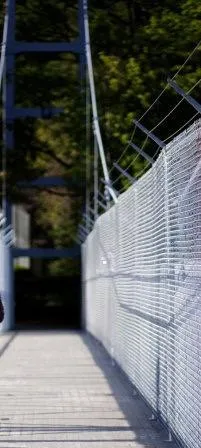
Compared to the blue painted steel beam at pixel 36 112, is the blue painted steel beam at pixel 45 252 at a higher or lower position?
lower

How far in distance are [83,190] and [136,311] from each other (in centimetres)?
2811

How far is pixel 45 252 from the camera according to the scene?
40.6 meters

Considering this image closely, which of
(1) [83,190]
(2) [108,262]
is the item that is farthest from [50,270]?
(2) [108,262]

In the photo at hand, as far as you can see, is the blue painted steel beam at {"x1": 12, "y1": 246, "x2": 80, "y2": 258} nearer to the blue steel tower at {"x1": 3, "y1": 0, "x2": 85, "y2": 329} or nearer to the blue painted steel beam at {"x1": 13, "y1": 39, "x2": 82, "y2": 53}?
the blue steel tower at {"x1": 3, "y1": 0, "x2": 85, "y2": 329}

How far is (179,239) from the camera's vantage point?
31.9 ft

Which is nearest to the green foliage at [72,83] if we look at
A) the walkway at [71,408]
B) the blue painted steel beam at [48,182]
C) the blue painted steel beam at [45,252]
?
the blue painted steel beam at [48,182]

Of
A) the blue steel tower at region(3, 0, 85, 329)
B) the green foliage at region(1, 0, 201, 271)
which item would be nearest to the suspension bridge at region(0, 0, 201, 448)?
the green foliage at region(1, 0, 201, 271)

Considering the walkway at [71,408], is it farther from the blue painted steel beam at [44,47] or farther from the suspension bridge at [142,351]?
the blue painted steel beam at [44,47]

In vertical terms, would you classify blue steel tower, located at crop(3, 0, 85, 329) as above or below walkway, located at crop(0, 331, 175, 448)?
above

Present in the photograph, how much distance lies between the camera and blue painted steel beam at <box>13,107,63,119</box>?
42.7 meters

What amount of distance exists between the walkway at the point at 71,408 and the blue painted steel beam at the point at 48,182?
75.9ft

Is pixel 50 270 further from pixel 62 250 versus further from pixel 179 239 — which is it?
pixel 179 239

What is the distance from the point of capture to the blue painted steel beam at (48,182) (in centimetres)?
4247

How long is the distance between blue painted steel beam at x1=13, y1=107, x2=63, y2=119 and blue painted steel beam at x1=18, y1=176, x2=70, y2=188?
1825 millimetres
